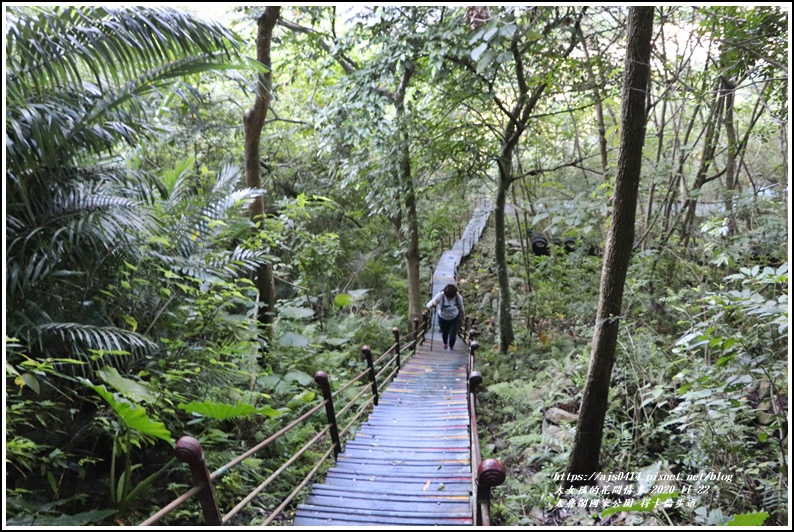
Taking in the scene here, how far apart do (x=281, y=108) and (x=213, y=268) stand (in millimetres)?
10720

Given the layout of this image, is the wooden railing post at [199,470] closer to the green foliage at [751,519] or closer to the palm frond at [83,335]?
the palm frond at [83,335]

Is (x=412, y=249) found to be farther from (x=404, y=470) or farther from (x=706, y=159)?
(x=404, y=470)

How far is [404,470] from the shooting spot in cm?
433

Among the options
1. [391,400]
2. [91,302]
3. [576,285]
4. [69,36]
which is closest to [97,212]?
[91,302]

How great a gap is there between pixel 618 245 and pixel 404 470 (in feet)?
9.02

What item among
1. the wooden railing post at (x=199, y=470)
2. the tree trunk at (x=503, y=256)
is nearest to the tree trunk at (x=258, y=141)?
the wooden railing post at (x=199, y=470)

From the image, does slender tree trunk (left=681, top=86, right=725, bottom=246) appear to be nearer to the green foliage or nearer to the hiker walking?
the hiker walking

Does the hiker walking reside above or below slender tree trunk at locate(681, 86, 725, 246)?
below

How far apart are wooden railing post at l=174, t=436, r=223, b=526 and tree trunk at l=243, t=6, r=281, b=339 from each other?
3993 millimetres

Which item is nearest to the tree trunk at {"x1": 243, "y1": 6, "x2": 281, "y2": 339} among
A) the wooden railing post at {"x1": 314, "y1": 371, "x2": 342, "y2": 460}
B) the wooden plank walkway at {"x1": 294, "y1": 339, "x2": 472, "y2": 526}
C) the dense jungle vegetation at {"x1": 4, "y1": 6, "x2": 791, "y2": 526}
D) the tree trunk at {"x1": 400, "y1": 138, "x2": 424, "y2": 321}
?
the dense jungle vegetation at {"x1": 4, "y1": 6, "x2": 791, "y2": 526}

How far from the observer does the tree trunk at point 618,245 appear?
3.86m

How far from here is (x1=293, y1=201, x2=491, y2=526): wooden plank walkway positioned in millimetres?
3402

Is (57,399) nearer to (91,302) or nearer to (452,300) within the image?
(91,302)

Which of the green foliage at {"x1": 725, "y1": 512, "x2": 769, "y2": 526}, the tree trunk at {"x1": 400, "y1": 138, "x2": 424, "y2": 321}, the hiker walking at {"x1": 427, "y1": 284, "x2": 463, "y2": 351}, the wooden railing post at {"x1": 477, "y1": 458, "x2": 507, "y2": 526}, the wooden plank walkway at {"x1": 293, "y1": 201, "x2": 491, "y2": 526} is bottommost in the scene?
the wooden plank walkway at {"x1": 293, "y1": 201, "x2": 491, "y2": 526}
